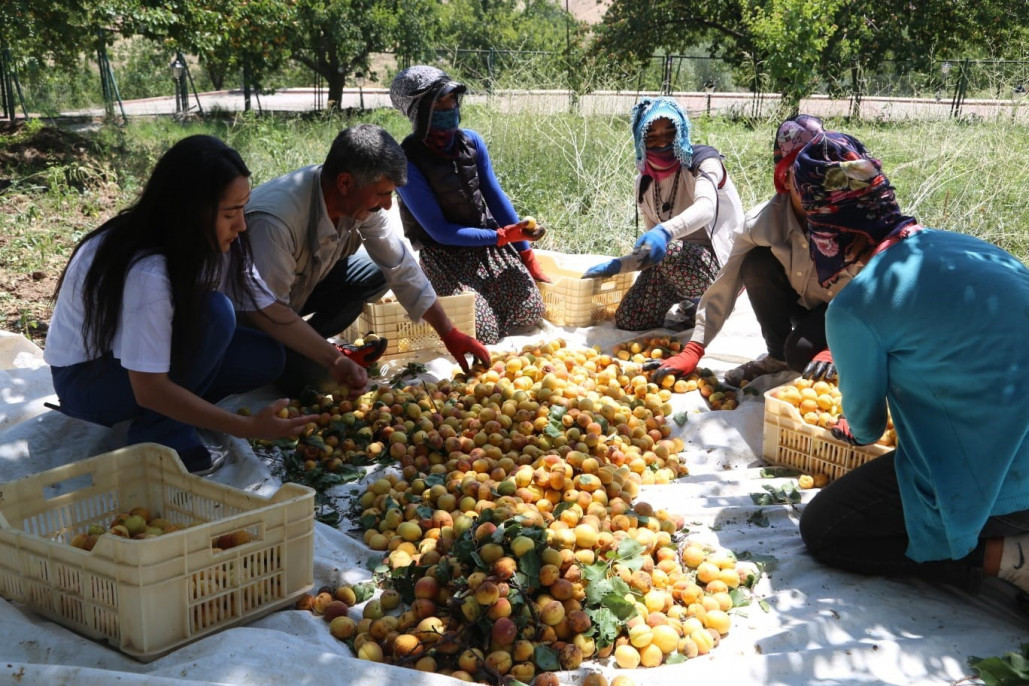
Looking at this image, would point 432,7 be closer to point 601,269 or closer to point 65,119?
point 65,119

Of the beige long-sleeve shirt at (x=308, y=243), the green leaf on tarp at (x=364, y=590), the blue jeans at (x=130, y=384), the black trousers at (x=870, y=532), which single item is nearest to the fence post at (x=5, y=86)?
the beige long-sleeve shirt at (x=308, y=243)

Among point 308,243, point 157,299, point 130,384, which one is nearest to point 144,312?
point 157,299

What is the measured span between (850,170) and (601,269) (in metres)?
2.16

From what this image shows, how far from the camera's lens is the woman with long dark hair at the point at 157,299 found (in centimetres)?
235

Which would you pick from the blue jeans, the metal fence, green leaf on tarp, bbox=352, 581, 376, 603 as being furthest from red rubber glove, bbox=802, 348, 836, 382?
the metal fence

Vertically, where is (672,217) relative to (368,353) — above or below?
above

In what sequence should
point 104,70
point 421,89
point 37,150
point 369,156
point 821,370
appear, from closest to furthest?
point 369,156 → point 821,370 → point 421,89 → point 37,150 → point 104,70

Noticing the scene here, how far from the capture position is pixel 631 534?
8.55ft

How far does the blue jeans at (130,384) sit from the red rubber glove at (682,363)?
190 cm

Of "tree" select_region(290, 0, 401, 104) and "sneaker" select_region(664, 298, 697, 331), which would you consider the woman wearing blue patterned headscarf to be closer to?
"sneaker" select_region(664, 298, 697, 331)

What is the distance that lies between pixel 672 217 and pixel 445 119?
→ 1.31 metres

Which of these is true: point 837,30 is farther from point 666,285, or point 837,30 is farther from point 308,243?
point 308,243

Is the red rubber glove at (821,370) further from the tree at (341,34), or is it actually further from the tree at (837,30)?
the tree at (341,34)

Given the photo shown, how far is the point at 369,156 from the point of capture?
9.95 feet
